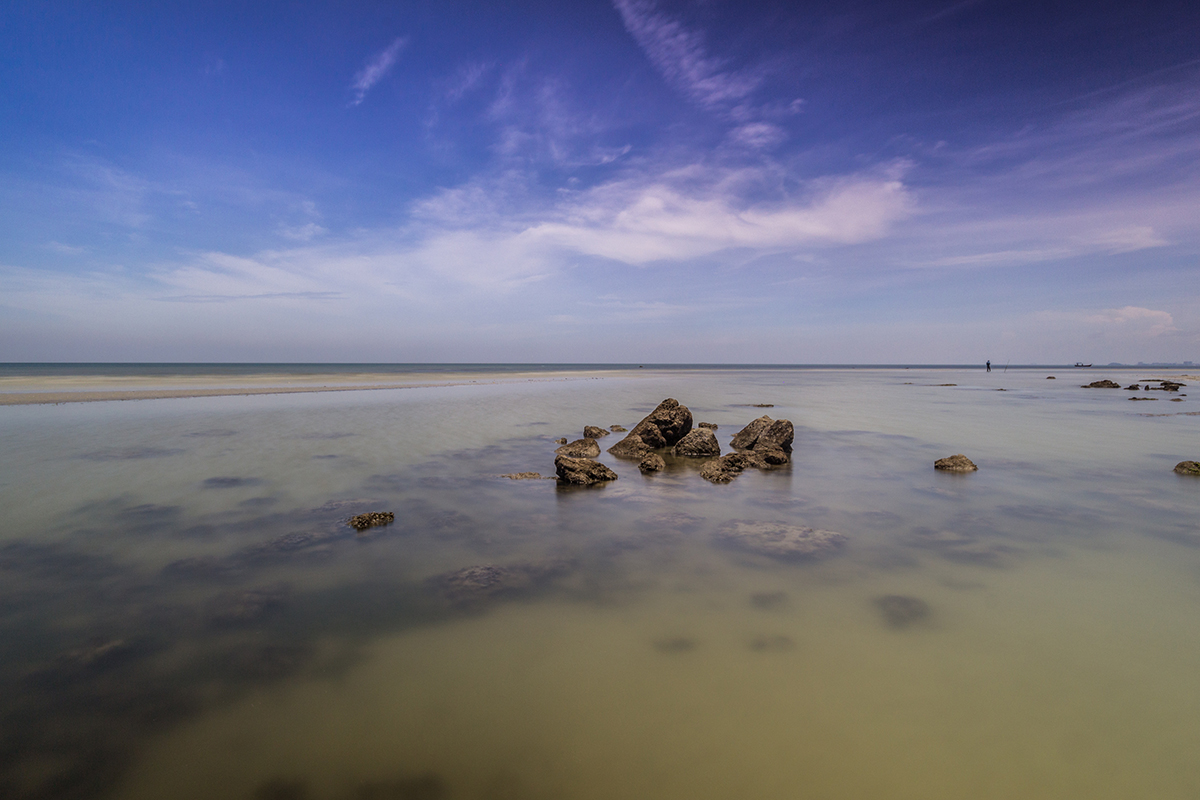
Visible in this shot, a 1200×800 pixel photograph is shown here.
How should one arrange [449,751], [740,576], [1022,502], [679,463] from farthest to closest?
Result: [679,463], [1022,502], [740,576], [449,751]

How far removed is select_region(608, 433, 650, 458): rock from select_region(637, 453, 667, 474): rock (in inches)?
35.9

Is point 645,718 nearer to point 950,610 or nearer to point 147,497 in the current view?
point 950,610

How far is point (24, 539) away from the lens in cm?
619

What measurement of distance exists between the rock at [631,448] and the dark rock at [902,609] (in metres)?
6.99

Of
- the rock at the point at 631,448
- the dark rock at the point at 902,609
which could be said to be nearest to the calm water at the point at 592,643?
the dark rock at the point at 902,609

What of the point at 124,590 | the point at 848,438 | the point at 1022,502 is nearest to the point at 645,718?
the point at 124,590

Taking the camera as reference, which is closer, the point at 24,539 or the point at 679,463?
the point at 24,539

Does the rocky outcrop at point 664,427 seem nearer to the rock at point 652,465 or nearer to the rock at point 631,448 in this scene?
the rock at point 631,448

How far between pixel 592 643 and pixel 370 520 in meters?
4.15

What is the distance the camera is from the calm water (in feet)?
9.39

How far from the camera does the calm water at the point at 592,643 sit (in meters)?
2.86

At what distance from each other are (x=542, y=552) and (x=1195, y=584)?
6686 millimetres

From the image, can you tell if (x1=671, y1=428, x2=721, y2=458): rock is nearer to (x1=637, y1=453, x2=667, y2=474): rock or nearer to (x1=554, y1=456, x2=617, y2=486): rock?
(x1=637, y1=453, x2=667, y2=474): rock

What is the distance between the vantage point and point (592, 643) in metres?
4.07
